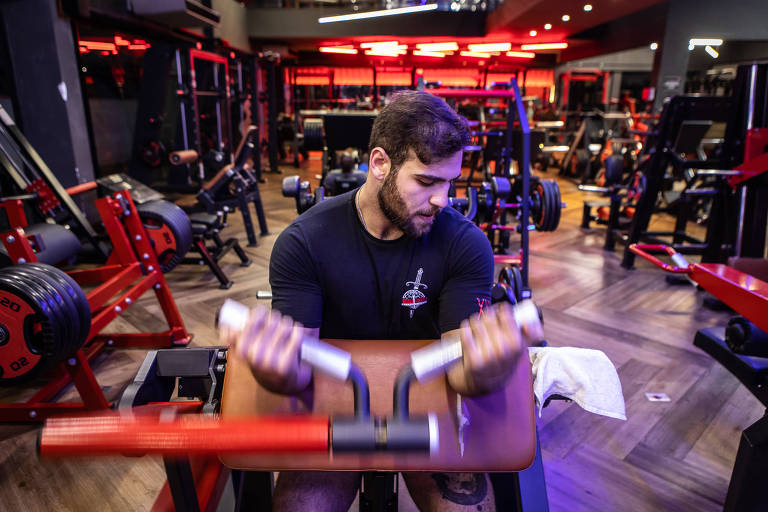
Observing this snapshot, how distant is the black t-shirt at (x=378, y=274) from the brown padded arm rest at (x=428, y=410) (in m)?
0.29

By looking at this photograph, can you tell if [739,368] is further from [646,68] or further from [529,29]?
[646,68]

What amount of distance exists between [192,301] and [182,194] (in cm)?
478

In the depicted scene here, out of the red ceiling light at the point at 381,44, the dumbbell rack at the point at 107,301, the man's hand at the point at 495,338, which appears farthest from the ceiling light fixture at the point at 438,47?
the man's hand at the point at 495,338

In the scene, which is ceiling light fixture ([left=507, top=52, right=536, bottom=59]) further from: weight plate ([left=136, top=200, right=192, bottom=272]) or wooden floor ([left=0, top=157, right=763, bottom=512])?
weight plate ([left=136, top=200, right=192, bottom=272])

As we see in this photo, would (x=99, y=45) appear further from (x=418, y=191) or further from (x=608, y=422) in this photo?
(x=608, y=422)

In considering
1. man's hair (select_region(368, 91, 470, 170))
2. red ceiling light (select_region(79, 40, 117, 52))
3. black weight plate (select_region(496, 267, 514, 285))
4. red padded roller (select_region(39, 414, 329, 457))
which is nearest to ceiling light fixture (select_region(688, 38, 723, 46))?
black weight plate (select_region(496, 267, 514, 285))

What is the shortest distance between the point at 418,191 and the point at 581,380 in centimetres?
73

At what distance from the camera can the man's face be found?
1180 mm

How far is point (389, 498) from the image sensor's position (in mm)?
1197

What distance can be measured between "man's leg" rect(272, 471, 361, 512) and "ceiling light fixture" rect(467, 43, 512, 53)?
11934mm

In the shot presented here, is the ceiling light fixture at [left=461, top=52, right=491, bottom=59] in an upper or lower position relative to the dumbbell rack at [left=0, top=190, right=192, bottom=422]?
upper

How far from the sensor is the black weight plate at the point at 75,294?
1.83m

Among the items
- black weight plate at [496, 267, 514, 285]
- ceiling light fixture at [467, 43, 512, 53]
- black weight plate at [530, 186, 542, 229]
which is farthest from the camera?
ceiling light fixture at [467, 43, 512, 53]


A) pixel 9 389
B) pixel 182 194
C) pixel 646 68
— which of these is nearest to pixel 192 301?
pixel 9 389
